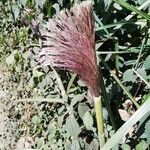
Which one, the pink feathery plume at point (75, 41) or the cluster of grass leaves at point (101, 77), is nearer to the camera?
the pink feathery plume at point (75, 41)

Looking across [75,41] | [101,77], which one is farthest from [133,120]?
[101,77]

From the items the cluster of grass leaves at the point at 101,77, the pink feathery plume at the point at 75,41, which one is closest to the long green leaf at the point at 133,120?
the pink feathery plume at the point at 75,41

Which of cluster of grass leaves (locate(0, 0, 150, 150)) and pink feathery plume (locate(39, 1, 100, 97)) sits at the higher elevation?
cluster of grass leaves (locate(0, 0, 150, 150))

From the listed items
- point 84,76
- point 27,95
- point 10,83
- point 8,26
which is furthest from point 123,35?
point 8,26

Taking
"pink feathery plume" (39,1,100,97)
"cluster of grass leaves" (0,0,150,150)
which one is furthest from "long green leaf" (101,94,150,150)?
"cluster of grass leaves" (0,0,150,150)

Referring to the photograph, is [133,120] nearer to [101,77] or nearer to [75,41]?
[75,41]

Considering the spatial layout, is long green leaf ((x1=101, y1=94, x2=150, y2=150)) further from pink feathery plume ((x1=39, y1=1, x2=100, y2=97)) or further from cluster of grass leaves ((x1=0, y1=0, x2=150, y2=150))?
cluster of grass leaves ((x1=0, y1=0, x2=150, y2=150))

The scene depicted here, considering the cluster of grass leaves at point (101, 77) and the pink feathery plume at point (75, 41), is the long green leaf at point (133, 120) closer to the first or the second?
the pink feathery plume at point (75, 41)

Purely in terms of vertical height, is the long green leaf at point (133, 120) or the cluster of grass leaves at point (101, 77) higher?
the cluster of grass leaves at point (101, 77)
